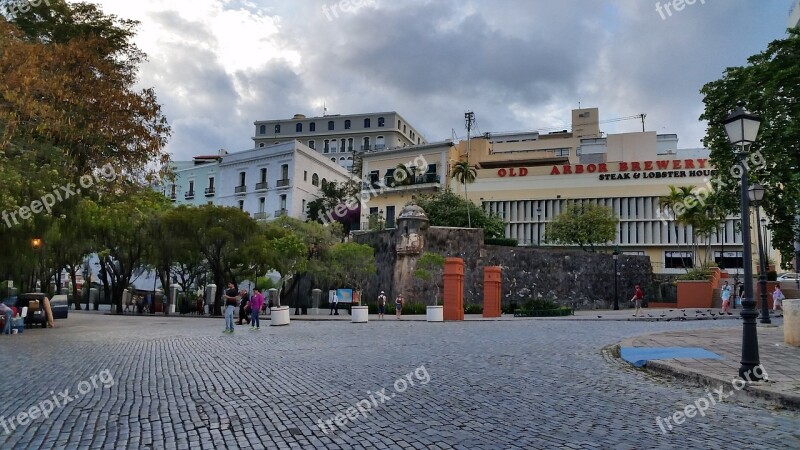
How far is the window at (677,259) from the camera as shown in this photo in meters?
55.1

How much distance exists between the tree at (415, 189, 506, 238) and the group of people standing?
80.4ft

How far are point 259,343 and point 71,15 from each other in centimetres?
1119

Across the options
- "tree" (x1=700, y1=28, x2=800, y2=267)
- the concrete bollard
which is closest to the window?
"tree" (x1=700, y1=28, x2=800, y2=267)

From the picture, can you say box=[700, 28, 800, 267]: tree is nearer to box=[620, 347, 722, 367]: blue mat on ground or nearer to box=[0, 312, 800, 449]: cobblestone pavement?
box=[620, 347, 722, 367]: blue mat on ground

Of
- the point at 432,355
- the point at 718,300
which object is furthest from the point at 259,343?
the point at 718,300

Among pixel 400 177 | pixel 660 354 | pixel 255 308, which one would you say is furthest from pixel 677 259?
pixel 660 354

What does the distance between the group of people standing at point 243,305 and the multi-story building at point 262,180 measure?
2896cm

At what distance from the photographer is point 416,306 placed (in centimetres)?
3844

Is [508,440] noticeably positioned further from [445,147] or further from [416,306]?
[445,147]

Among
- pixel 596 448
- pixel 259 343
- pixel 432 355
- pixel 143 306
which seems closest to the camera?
pixel 596 448

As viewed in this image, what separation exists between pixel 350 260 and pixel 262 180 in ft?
74.0

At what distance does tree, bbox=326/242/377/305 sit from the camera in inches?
A: 1559

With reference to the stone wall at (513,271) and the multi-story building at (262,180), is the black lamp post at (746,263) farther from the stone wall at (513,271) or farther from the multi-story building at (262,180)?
the multi-story building at (262,180)

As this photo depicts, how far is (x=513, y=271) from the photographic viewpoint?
42094 millimetres
